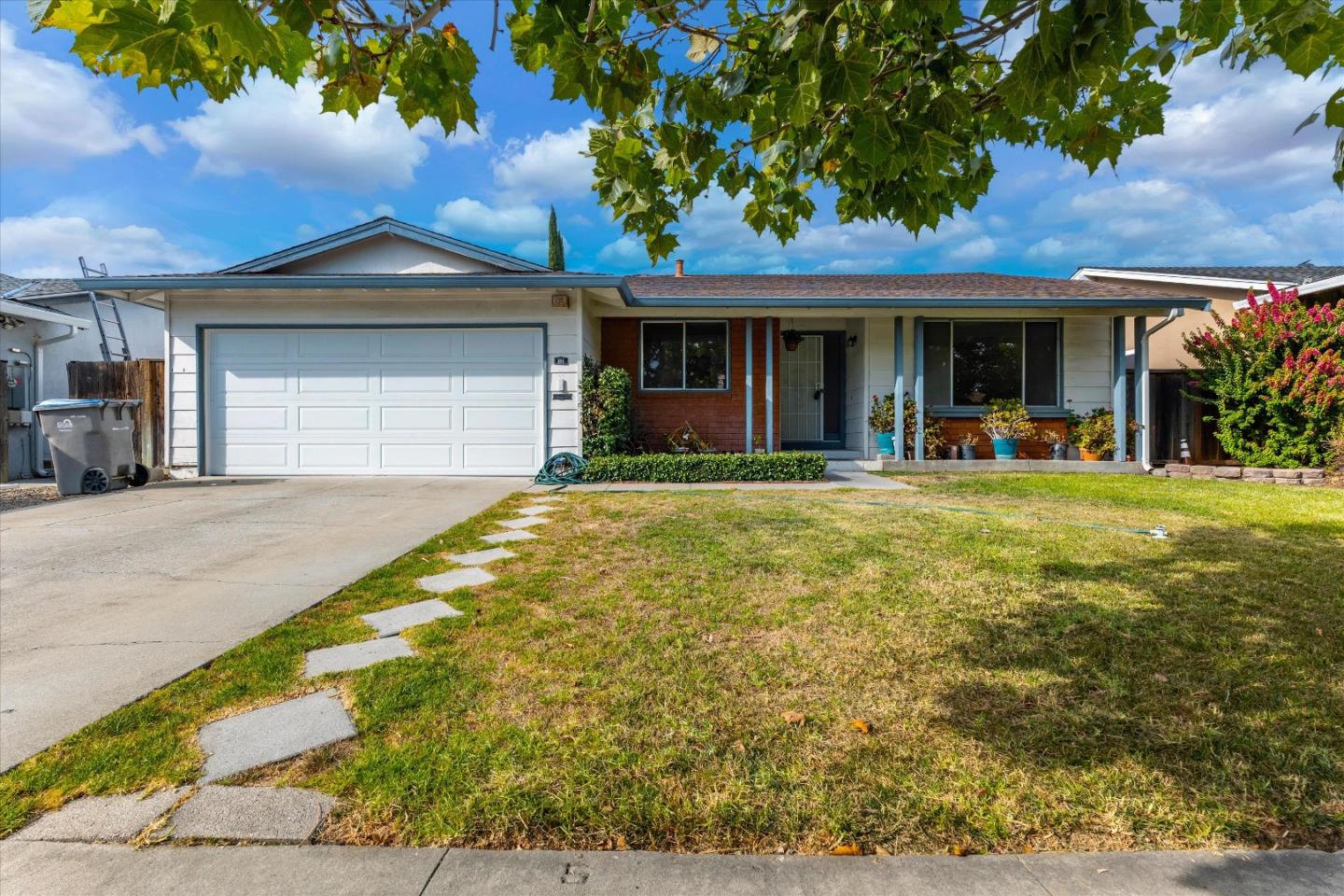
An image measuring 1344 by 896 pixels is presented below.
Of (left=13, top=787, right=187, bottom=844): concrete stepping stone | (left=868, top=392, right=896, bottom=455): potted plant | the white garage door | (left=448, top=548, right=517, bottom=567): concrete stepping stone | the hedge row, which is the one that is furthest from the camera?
(left=868, top=392, right=896, bottom=455): potted plant

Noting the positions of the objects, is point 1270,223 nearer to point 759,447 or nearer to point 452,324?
point 759,447

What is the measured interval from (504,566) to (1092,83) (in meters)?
3.75

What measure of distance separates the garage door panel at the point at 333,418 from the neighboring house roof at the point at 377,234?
7.15ft

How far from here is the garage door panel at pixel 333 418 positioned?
916 cm

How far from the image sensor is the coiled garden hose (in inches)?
336

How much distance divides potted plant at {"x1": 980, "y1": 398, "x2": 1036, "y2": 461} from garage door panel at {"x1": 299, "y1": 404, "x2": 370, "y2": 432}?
9959mm

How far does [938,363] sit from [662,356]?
4968 millimetres

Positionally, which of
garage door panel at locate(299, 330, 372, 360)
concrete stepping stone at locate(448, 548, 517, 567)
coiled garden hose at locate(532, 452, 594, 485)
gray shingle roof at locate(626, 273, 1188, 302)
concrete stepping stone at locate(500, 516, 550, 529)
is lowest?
concrete stepping stone at locate(448, 548, 517, 567)

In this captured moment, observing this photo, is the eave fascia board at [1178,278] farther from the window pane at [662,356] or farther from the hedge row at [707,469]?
the window pane at [662,356]

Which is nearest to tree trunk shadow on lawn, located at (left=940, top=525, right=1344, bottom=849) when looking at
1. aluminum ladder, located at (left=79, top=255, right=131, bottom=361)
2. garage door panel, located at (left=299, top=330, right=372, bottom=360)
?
garage door panel, located at (left=299, top=330, right=372, bottom=360)

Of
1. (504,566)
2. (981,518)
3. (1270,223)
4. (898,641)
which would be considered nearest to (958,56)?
(898,641)

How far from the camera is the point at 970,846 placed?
1492 millimetres

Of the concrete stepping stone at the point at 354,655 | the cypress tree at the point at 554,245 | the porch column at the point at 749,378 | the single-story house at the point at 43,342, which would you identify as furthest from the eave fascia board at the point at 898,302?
the single-story house at the point at 43,342

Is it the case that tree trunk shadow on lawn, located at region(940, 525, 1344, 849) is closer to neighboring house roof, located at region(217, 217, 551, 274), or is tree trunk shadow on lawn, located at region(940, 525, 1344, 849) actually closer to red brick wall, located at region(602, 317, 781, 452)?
red brick wall, located at region(602, 317, 781, 452)
